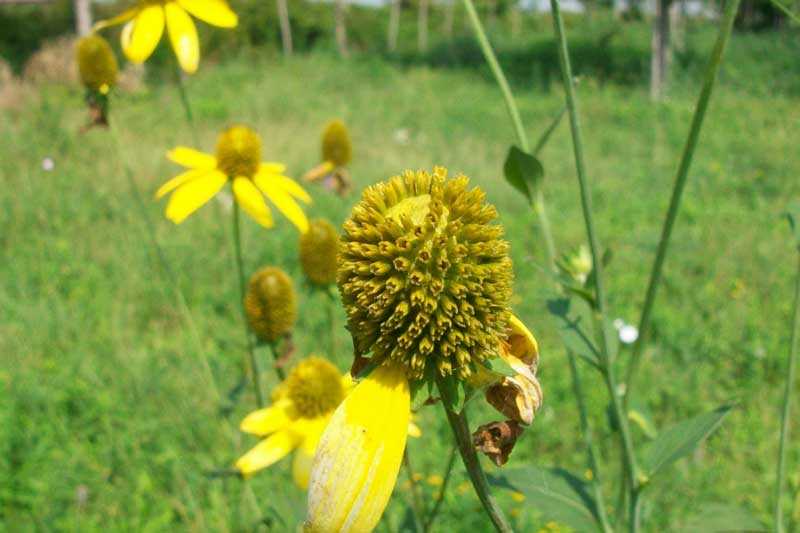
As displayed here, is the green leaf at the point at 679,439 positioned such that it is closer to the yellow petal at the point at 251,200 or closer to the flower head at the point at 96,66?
the yellow petal at the point at 251,200

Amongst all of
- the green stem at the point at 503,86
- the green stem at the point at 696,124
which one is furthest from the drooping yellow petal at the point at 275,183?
the green stem at the point at 696,124

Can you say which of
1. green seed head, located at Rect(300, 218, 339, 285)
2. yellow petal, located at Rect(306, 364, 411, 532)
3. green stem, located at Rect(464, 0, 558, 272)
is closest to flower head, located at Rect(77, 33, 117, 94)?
green seed head, located at Rect(300, 218, 339, 285)

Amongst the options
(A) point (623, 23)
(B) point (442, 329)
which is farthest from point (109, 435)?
(A) point (623, 23)

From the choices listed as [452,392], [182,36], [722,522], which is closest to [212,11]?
[182,36]

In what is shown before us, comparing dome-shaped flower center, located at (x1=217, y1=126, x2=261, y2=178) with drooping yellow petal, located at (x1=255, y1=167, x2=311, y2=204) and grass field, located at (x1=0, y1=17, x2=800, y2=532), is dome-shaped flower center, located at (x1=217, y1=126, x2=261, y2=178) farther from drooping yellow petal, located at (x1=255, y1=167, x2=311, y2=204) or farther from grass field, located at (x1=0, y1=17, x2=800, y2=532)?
grass field, located at (x1=0, y1=17, x2=800, y2=532)

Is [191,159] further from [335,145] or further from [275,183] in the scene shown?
[335,145]

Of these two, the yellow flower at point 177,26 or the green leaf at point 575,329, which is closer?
the green leaf at point 575,329
